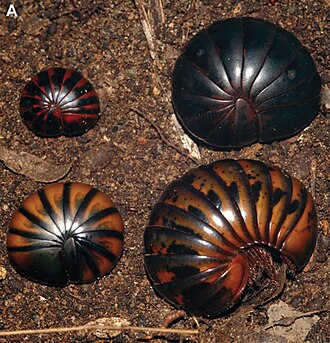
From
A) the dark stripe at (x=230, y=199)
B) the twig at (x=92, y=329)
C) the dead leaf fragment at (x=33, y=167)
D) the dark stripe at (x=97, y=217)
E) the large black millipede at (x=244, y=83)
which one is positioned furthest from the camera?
the dead leaf fragment at (x=33, y=167)

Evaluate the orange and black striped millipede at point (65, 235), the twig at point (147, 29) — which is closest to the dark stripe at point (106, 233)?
the orange and black striped millipede at point (65, 235)

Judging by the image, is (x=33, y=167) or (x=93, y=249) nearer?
(x=93, y=249)

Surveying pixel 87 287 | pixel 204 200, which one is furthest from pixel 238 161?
pixel 87 287

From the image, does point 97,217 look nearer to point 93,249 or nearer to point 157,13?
point 93,249

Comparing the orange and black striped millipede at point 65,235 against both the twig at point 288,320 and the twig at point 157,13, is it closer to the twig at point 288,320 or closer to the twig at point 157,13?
the twig at point 288,320

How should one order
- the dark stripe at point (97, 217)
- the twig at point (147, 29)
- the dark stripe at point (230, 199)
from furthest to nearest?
1. the twig at point (147, 29)
2. the dark stripe at point (97, 217)
3. the dark stripe at point (230, 199)

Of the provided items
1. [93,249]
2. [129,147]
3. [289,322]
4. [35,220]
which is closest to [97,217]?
[93,249]

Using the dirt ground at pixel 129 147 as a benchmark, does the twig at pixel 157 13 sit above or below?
above
